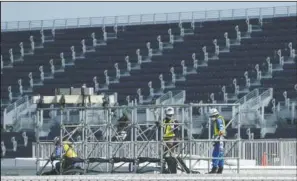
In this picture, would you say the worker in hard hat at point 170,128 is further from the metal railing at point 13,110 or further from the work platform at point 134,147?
the metal railing at point 13,110

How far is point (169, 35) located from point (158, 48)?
1005 mm

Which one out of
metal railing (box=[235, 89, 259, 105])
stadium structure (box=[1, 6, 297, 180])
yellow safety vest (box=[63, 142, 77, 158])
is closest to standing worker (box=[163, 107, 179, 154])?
yellow safety vest (box=[63, 142, 77, 158])

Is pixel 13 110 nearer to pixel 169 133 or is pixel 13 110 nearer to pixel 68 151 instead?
pixel 68 151

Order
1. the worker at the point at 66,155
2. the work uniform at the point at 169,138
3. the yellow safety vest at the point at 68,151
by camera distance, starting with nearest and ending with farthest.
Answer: the work uniform at the point at 169,138
the worker at the point at 66,155
the yellow safety vest at the point at 68,151

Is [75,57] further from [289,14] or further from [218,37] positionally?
[289,14]

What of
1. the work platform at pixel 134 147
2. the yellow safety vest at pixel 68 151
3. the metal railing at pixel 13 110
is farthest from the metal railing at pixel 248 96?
the yellow safety vest at pixel 68 151

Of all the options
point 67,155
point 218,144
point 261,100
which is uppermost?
point 261,100

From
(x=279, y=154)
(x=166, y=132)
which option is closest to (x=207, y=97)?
(x=279, y=154)

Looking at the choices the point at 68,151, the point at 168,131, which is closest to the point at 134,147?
the point at 68,151

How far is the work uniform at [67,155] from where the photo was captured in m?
22.1

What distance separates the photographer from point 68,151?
73.6 ft

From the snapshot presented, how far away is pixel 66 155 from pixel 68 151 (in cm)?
12

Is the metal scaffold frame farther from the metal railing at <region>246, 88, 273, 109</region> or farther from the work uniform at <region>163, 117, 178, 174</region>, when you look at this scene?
the metal railing at <region>246, 88, 273, 109</region>

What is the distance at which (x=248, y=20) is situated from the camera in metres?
53.0
